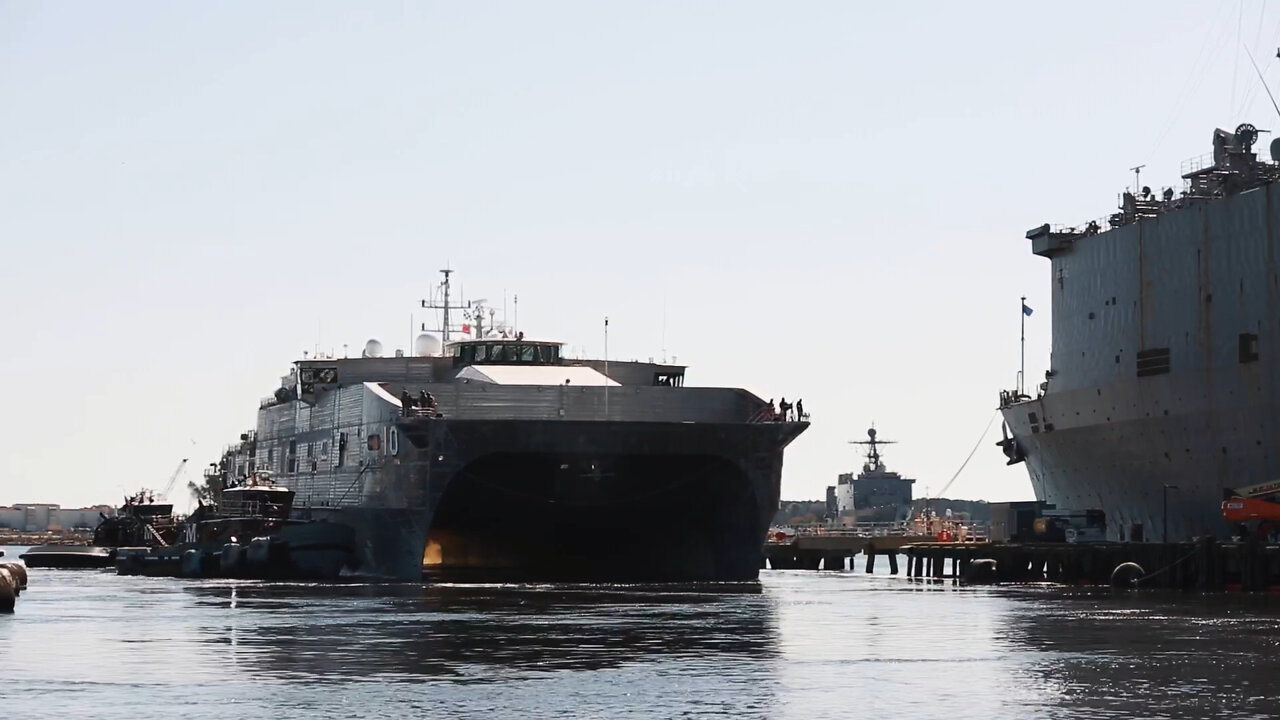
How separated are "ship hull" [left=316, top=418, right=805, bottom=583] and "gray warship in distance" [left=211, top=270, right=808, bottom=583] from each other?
0.05 metres

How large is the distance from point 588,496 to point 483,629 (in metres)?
17.0

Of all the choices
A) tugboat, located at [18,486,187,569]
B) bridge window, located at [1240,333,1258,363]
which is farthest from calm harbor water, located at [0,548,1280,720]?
tugboat, located at [18,486,187,569]

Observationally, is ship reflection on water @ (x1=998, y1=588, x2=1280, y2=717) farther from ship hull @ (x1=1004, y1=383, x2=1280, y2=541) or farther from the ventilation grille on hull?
the ventilation grille on hull

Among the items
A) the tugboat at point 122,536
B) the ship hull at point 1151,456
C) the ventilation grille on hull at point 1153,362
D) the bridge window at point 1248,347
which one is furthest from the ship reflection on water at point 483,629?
the tugboat at point 122,536

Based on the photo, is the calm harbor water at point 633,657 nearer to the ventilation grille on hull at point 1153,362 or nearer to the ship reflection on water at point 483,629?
the ship reflection on water at point 483,629

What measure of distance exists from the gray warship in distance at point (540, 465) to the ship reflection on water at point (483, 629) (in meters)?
2.63

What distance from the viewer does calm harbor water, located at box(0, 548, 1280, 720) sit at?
2309 centimetres

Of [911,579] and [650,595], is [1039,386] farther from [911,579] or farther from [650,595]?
[650,595]

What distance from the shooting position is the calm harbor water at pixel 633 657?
909 inches

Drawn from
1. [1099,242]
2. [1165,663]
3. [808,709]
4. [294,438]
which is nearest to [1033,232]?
[1099,242]

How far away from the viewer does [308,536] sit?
58812 mm

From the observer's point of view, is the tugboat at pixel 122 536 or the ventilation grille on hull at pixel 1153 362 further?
the tugboat at pixel 122 536

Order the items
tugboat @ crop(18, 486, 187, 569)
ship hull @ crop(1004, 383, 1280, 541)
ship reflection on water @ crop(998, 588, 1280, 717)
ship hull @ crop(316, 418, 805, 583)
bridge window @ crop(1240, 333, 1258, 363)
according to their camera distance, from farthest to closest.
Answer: tugboat @ crop(18, 486, 187, 569)
ship hull @ crop(1004, 383, 1280, 541)
bridge window @ crop(1240, 333, 1258, 363)
ship hull @ crop(316, 418, 805, 583)
ship reflection on water @ crop(998, 588, 1280, 717)

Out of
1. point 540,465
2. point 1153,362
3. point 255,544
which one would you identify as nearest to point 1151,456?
point 1153,362
